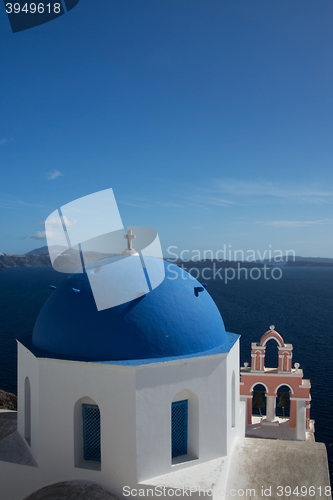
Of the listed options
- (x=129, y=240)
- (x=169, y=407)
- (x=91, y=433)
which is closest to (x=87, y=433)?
(x=91, y=433)

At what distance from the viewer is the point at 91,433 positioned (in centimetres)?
785

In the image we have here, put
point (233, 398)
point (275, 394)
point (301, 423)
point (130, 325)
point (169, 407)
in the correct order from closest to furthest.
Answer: point (169, 407), point (130, 325), point (233, 398), point (301, 423), point (275, 394)

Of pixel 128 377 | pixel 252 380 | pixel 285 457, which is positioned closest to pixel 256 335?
Result: pixel 252 380

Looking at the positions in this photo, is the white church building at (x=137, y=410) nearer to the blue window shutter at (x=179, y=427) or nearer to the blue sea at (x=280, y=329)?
the blue window shutter at (x=179, y=427)

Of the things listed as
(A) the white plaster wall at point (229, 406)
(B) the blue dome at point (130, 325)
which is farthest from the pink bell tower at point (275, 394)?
(B) the blue dome at point (130, 325)

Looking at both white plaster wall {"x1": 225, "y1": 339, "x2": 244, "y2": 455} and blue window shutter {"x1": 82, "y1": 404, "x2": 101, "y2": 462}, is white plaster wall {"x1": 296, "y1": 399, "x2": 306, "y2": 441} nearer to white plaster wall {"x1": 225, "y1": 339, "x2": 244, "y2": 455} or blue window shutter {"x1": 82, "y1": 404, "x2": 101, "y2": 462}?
white plaster wall {"x1": 225, "y1": 339, "x2": 244, "y2": 455}

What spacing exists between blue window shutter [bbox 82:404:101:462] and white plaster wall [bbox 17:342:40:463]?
1.04 m

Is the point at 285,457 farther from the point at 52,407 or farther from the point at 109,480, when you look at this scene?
the point at 52,407

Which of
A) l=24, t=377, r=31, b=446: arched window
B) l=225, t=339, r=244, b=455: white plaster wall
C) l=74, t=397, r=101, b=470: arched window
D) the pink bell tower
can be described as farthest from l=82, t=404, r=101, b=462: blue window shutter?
the pink bell tower

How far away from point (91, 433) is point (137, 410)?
1.42 meters

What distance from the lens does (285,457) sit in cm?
864

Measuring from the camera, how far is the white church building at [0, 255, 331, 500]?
7.30 m

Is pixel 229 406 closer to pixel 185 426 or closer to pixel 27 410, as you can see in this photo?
pixel 185 426

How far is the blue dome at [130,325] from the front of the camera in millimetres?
7719
